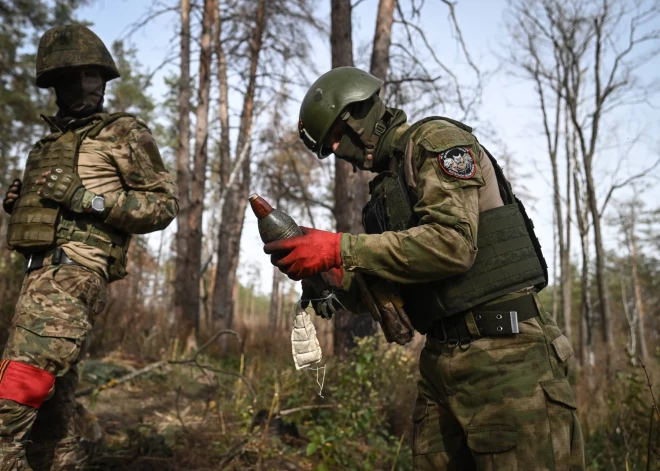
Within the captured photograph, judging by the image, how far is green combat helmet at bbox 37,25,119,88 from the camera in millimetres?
2994

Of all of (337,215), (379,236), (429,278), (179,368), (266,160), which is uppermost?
(266,160)

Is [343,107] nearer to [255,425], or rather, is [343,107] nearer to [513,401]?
[513,401]

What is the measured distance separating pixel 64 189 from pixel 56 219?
169mm

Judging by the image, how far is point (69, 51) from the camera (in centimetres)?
301

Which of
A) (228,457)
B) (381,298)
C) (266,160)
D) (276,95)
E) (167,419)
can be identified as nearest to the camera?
(381,298)

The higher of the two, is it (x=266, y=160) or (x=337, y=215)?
(x=266, y=160)

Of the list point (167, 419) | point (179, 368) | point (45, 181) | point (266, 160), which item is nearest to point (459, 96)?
point (179, 368)

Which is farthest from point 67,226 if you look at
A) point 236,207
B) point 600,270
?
point 600,270

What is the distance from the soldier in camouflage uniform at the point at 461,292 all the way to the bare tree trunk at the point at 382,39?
15.7 ft

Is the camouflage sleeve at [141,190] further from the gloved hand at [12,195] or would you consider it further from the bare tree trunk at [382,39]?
the bare tree trunk at [382,39]

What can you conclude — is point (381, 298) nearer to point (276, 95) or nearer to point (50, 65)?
point (50, 65)

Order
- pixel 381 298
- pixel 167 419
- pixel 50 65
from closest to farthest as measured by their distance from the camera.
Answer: pixel 381 298
pixel 50 65
pixel 167 419

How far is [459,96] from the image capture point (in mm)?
8312

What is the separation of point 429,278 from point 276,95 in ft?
38.8
